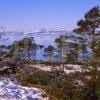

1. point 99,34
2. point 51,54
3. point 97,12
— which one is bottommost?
point 51,54

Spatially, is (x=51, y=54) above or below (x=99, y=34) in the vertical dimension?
below

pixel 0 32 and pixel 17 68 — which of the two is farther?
pixel 0 32

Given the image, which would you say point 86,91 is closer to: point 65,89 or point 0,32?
point 65,89

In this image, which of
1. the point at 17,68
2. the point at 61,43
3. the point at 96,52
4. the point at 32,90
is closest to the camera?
the point at 32,90

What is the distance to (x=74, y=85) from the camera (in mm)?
17328

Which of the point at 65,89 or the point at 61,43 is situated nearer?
the point at 65,89

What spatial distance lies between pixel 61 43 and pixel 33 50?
1110 centimetres

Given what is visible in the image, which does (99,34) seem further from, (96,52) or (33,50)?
(33,50)

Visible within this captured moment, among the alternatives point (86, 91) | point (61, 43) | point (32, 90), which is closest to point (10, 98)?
point (32, 90)

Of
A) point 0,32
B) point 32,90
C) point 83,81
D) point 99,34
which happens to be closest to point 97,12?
point 99,34

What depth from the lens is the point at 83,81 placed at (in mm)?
18328

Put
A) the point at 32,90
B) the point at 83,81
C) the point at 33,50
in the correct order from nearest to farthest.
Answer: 1. the point at 32,90
2. the point at 83,81
3. the point at 33,50

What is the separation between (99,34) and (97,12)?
110 inches

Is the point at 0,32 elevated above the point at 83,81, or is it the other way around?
the point at 0,32
